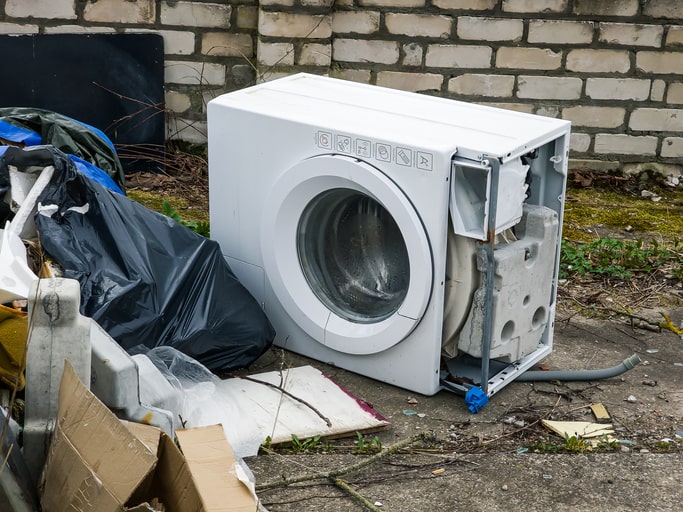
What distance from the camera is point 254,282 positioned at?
158 inches

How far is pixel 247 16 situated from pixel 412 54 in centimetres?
96

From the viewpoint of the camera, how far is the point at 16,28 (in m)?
5.67

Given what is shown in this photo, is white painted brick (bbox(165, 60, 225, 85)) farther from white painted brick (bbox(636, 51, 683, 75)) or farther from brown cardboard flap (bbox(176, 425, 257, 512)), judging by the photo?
brown cardboard flap (bbox(176, 425, 257, 512))

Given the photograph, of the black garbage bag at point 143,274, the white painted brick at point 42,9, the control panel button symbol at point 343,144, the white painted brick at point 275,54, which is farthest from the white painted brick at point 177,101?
the control panel button symbol at point 343,144

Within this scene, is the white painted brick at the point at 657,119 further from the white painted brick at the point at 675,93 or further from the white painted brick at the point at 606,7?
the white painted brick at the point at 606,7

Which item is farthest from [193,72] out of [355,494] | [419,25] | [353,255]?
[355,494]

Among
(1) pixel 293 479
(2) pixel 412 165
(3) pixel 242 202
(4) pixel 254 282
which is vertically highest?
(2) pixel 412 165

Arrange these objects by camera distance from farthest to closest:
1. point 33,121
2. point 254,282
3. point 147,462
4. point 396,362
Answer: point 33,121 < point 254,282 < point 396,362 < point 147,462

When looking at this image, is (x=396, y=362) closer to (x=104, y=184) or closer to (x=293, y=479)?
(x=293, y=479)

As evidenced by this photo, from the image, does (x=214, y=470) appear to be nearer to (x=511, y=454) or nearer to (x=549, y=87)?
(x=511, y=454)

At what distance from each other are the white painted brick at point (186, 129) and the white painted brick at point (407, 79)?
3.52ft

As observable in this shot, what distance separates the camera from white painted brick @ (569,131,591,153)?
6023mm

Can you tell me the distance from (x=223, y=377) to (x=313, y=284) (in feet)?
1.59

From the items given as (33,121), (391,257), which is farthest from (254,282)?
(33,121)
